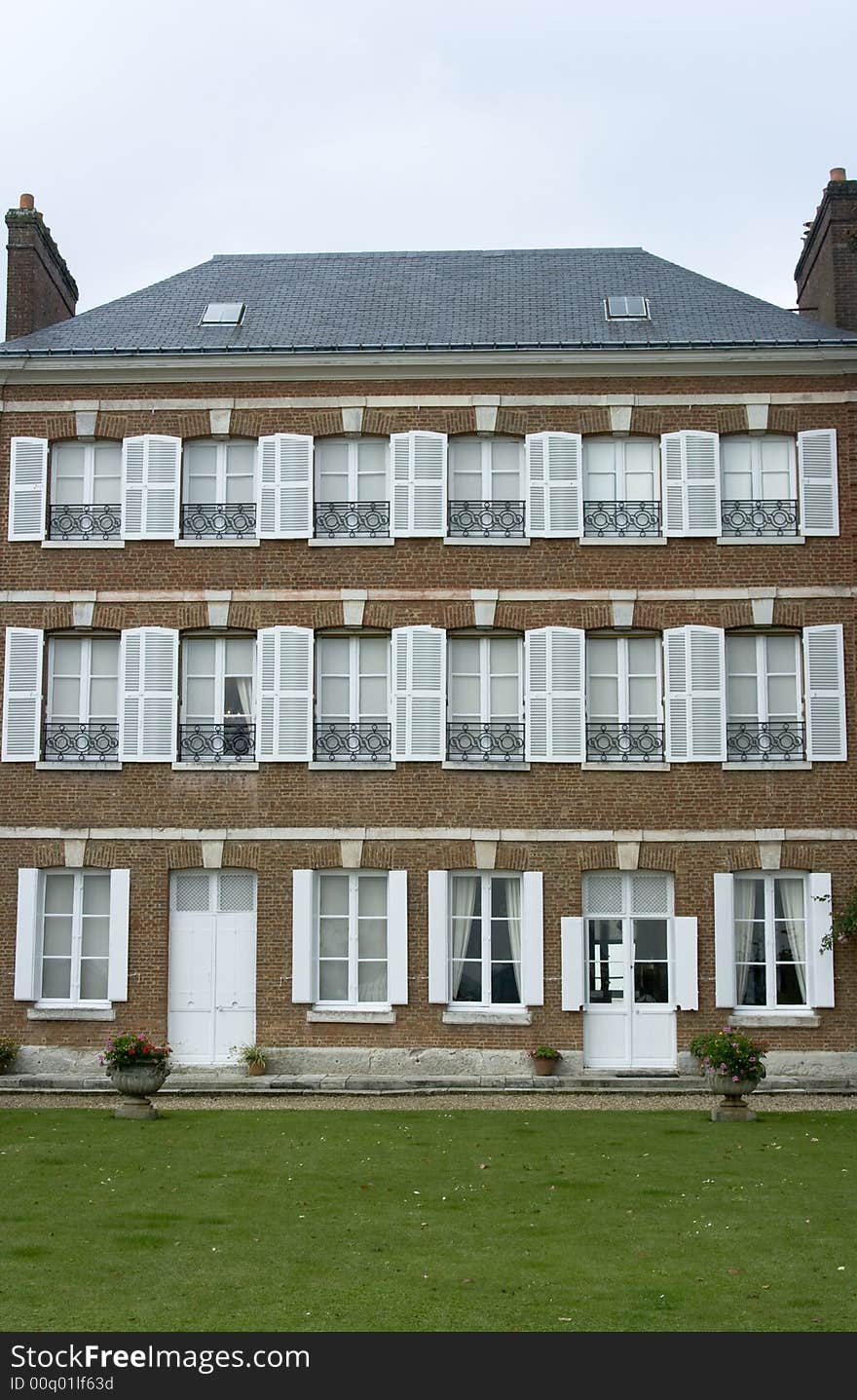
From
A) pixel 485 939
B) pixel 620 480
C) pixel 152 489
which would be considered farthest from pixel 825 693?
pixel 152 489

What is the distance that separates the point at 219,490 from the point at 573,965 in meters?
7.32

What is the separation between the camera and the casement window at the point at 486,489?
68.0 feet

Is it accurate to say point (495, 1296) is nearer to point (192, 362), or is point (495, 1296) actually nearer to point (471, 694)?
point (471, 694)

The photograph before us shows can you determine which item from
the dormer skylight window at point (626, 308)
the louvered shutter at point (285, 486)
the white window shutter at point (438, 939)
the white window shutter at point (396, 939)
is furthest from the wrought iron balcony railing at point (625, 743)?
the dormer skylight window at point (626, 308)

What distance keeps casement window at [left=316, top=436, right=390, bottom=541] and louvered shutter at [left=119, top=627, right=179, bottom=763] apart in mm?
2411

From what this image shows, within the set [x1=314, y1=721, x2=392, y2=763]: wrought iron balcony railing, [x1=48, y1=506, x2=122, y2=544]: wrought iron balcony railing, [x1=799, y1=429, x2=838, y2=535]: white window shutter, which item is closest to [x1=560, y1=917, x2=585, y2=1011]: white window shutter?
[x1=314, y1=721, x2=392, y2=763]: wrought iron balcony railing

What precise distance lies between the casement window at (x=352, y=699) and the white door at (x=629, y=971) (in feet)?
10.4

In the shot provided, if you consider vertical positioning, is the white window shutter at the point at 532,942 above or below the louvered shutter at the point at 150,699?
below

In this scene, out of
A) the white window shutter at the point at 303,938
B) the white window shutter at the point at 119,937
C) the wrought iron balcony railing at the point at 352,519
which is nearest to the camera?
the white window shutter at the point at 303,938

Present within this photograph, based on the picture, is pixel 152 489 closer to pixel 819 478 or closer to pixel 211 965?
pixel 211 965

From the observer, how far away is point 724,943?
19.8 meters

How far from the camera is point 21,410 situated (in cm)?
2109

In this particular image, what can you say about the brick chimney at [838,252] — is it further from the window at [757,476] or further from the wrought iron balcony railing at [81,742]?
the wrought iron balcony railing at [81,742]

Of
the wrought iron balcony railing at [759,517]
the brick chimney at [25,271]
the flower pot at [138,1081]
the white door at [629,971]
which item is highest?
the brick chimney at [25,271]
